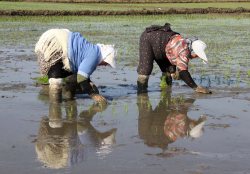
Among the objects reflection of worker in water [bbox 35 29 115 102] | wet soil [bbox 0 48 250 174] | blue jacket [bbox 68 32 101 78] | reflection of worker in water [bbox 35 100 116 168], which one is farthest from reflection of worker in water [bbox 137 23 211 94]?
reflection of worker in water [bbox 35 100 116 168]

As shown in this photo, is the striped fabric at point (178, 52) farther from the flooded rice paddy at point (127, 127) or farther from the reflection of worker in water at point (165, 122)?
the reflection of worker in water at point (165, 122)

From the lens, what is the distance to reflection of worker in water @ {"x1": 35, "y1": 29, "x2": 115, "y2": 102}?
23.4ft

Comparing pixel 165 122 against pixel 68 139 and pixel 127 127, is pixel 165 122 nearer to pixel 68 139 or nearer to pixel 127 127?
pixel 127 127

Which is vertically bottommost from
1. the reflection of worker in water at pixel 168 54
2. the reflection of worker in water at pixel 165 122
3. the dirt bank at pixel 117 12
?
the dirt bank at pixel 117 12

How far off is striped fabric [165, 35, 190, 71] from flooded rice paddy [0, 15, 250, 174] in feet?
1.38

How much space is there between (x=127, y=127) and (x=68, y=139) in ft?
2.59

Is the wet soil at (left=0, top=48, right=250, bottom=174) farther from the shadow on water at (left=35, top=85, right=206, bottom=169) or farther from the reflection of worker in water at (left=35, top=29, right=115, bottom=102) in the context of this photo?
the reflection of worker in water at (left=35, top=29, right=115, bottom=102)

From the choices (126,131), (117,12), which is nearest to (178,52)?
(126,131)

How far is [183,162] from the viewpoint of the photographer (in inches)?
178

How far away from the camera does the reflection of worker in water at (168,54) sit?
311 inches

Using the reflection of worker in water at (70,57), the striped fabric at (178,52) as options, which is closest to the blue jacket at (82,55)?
the reflection of worker in water at (70,57)

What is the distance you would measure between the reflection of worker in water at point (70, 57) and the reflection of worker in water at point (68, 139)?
0.57 meters

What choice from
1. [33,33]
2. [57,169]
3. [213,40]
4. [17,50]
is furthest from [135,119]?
[33,33]

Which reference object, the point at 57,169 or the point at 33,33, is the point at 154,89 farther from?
the point at 33,33
